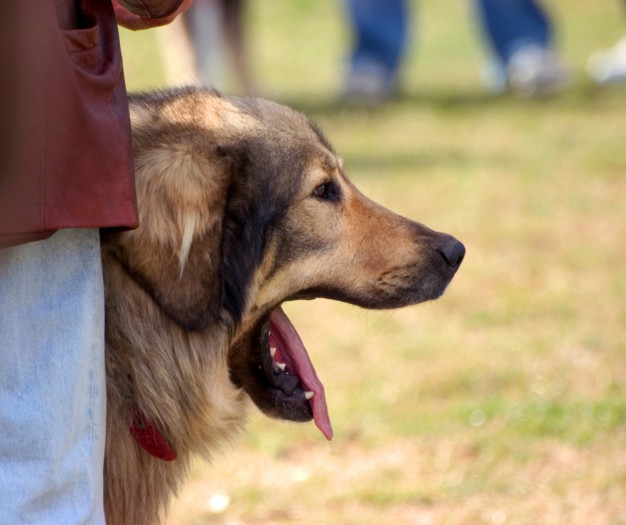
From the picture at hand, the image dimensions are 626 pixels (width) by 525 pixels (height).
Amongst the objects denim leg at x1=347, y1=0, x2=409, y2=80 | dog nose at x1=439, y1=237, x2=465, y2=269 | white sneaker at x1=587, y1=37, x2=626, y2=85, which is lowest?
white sneaker at x1=587, y1=37, x2=626, y2=85

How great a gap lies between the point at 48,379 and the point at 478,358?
3.28 metres

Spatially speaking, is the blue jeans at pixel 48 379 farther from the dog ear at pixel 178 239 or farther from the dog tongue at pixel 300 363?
the dog tongue at pixel 300 363

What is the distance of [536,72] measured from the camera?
410 inches

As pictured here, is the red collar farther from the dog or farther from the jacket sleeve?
the jacket sleeve

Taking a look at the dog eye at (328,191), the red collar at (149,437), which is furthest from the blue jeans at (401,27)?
the red collar at (149,437)

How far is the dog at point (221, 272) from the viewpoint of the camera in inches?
100

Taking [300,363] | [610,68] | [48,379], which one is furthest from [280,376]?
[610,68]

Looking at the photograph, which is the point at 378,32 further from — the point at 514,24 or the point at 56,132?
the point at 56,132

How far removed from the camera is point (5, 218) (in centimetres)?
208

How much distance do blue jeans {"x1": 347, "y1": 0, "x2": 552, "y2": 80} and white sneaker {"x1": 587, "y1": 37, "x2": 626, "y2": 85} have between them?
2.33ft

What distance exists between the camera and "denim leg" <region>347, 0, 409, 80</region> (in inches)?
411

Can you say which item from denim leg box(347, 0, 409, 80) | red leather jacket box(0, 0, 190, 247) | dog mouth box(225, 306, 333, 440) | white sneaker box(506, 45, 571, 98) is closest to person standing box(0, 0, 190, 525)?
red leather jacket box(0, 0, 190, 247)

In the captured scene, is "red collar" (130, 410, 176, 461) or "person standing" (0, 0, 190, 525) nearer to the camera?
"person standing" (0, 0, 190, 525)

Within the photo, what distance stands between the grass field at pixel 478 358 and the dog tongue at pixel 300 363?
30 cm
